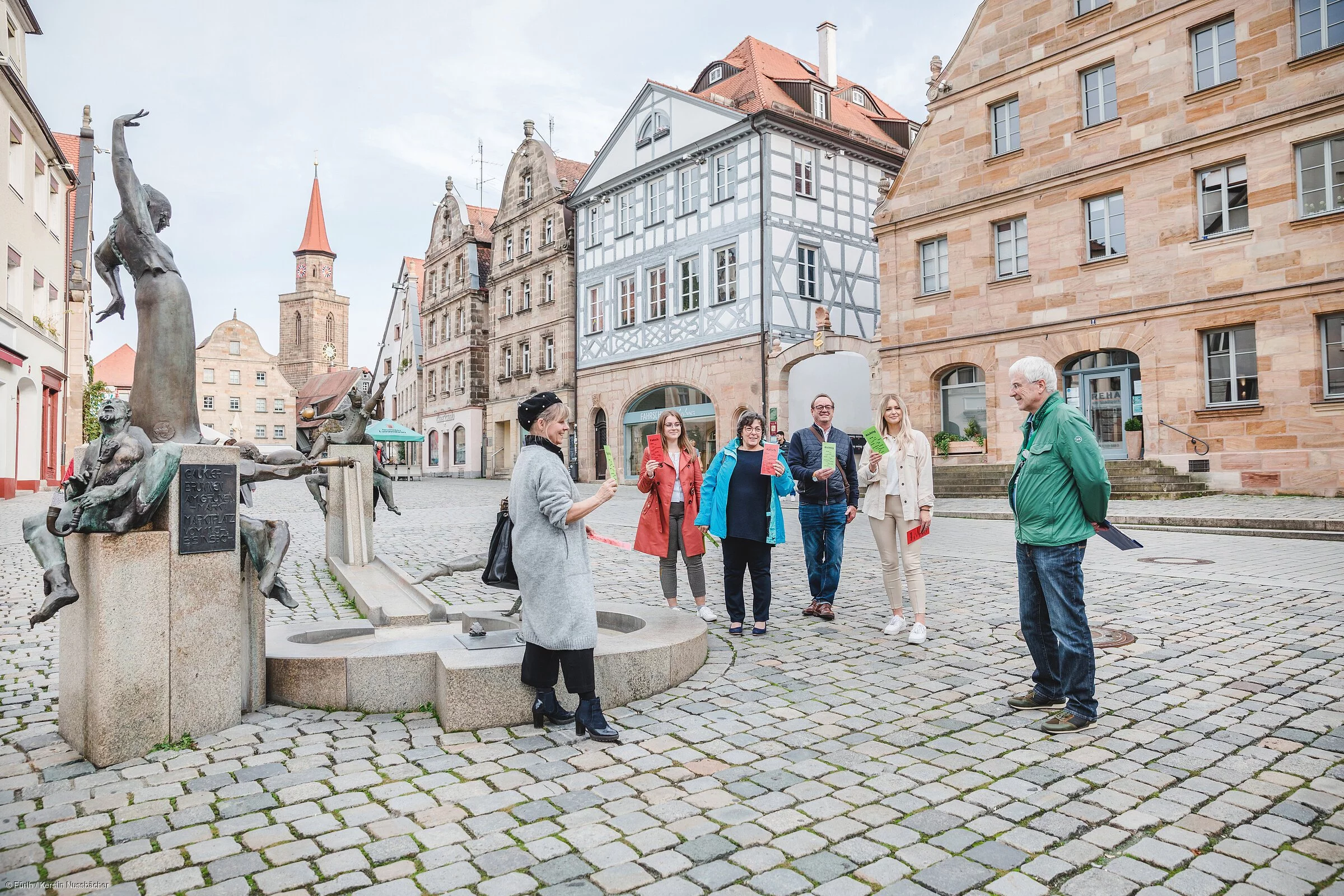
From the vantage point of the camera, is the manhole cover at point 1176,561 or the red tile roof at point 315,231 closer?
the manhole cover at point 1176,561

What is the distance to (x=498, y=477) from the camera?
41.0 metres

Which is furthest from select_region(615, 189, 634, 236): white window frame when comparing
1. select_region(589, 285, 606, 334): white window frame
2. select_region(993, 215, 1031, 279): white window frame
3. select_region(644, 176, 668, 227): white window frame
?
select_region(993, 215, 1031, 279): white window frame

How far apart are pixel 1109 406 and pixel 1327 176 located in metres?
5.73

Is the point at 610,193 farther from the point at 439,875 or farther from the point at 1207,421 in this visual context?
the point at 439,875

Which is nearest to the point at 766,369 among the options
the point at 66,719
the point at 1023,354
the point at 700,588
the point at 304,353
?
the point at 1023,354

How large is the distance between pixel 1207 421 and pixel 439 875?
18.7 metres

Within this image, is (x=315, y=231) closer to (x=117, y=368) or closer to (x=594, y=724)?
(x=117, y=368)

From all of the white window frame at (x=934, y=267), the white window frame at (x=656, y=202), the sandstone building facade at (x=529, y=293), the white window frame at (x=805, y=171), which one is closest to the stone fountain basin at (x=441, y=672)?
the white window frame at (x=934, y=267)

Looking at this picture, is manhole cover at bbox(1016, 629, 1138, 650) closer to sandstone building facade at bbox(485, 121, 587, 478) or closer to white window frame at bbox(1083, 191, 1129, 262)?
white window frame at bbox(1083, 191, 1129, 262)

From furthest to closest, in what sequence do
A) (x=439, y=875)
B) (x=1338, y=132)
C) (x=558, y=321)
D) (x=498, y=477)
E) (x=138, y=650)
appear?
1. (x=498, y=477)
2. (x=558, y=321)
3. (x=1338, y=132)
4. (x=138, y=650)
5. (x=439, y=875)

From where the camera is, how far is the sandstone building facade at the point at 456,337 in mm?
43031

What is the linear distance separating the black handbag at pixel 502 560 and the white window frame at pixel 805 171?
23.4m

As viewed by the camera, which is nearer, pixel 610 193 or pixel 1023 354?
pixel 1023 354

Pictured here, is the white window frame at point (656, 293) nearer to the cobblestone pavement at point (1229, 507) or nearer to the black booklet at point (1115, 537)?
the cobblestone pavement at point (1229, 507)
